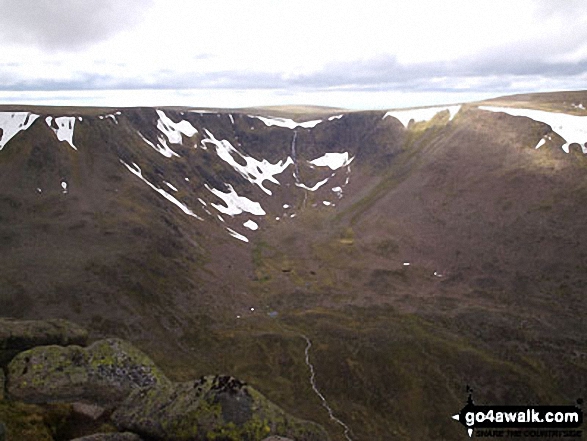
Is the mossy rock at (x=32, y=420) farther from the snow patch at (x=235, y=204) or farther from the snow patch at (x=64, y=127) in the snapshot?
the snow patch at (x=235, y=204)

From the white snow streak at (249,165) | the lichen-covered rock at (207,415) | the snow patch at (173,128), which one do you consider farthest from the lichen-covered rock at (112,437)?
the snow patch at (173,128)

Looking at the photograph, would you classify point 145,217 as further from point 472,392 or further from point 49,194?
point 472,392

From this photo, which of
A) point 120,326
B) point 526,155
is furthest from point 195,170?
point 526,155

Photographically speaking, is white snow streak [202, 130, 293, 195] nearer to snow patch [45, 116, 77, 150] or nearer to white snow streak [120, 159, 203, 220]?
white snow streak [120, 159, 203, 220]

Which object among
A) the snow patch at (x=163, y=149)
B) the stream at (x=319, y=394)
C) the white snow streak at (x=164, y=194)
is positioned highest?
the snow patch at (x=163, y=149)

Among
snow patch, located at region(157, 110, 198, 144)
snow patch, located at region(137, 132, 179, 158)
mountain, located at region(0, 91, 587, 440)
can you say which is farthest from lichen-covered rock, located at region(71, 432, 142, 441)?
snow patch, located at region(157, 110, 198, 144)
